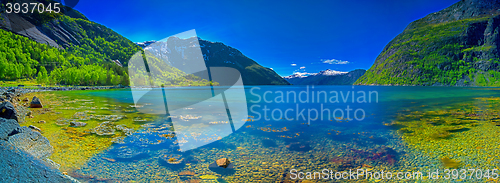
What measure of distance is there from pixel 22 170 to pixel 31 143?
155 inches

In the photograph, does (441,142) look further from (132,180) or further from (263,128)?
(132,180)

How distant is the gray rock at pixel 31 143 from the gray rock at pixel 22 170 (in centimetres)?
169

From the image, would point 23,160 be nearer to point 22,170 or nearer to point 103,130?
point 22,170

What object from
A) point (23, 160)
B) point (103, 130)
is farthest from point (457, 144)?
point (103, 130)

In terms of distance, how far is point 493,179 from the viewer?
283 inches

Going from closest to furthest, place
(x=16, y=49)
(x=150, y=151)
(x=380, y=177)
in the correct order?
(x=380, y=177) → (x=150, y=151) → (x=16, y=49)

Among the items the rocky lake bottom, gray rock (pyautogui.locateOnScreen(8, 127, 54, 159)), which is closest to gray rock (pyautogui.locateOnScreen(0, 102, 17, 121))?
the rocky lake bottom

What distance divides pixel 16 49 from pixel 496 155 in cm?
19917

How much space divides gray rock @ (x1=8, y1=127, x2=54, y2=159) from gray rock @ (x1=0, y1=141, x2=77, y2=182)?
5.55 feet

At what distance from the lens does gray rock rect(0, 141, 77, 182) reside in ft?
16.9

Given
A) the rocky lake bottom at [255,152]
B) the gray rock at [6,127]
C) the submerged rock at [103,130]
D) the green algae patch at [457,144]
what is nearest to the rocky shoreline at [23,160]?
the gray rock at [6,127]

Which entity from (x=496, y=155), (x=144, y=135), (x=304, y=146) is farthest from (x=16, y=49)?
(x=496, y=155)

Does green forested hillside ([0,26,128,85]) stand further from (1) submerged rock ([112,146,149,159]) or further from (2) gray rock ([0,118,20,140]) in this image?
(1) submerged rock ([112,146,149,159])

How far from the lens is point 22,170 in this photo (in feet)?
17.8
